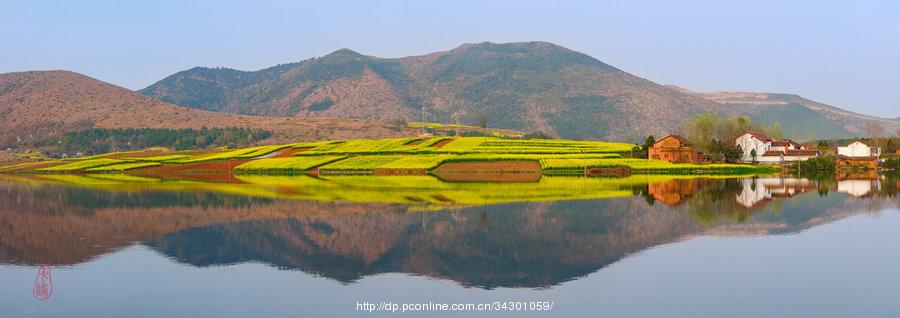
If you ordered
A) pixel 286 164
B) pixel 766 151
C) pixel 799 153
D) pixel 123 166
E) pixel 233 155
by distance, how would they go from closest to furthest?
pixel 286 164
pixel 799 153
pixel 766 151
pixel 123 166
pixel 233 155

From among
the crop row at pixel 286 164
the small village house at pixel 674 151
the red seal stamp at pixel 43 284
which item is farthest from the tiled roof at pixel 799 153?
the red seal stamp at pixel 43 284

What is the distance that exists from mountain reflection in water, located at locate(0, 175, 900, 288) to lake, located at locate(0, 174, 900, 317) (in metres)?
0.16

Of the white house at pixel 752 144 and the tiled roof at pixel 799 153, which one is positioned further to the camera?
the white house at pixel 752 144

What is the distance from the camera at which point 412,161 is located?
396 feet

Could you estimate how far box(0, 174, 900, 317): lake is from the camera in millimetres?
21703

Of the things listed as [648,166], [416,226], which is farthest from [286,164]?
[416,226]

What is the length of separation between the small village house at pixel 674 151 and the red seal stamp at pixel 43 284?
111153 millimetres

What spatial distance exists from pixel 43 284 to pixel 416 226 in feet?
62.3

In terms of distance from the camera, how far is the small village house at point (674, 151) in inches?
4970

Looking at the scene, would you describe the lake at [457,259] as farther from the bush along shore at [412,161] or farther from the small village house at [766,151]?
the small village house at [766,151]

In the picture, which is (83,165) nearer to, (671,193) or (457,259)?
(671,193)

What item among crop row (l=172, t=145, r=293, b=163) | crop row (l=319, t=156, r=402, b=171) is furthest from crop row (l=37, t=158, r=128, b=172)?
crop row (l=319, t=156, r=402, b=171)

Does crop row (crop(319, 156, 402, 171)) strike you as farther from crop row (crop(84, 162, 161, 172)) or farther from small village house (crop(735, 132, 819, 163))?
small village house (crop(735, 132, 819, 163))

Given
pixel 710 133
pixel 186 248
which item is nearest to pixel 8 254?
pixel 186 248
